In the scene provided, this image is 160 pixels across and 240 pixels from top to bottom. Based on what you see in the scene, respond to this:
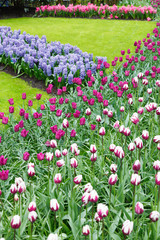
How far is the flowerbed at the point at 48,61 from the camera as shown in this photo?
5253 millimetres

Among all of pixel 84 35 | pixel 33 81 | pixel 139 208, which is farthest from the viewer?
pixel 84 35

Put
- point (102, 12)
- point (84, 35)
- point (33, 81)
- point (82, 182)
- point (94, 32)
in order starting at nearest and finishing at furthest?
point (82, 182), point (33, 81), point (84, 35), point (94, 32), point (102, 12)

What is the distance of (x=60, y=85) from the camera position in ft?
17.3

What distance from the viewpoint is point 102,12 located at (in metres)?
13.9

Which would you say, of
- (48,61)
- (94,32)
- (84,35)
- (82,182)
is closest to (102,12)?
(94,32)

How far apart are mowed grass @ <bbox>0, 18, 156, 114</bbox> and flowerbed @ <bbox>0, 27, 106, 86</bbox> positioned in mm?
353

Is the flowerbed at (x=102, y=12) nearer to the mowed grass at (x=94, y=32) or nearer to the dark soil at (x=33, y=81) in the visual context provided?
the mowed grass at (x=94, y=32)

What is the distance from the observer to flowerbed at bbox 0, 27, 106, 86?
17.2ft

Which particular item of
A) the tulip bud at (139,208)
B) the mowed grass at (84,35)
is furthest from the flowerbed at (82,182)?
the mowed grass at (84,35)

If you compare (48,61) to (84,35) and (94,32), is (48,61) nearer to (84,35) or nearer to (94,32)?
(84,35)

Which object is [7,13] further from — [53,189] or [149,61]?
[53,189]

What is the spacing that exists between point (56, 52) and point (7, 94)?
1.66 metres

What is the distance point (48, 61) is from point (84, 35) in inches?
196

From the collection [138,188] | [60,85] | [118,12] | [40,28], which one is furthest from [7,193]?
[118,12]
